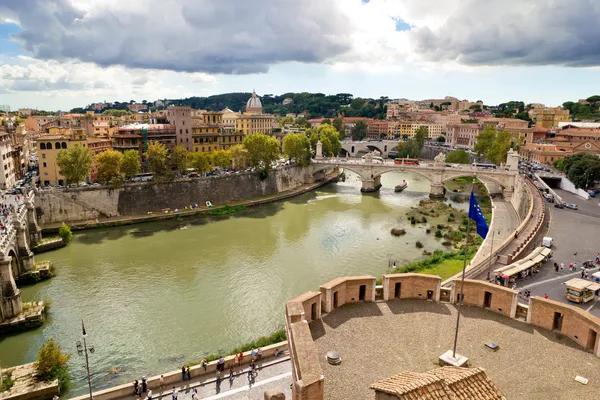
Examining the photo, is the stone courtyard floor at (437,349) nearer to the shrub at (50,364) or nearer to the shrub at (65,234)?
the shrub at (50,364)

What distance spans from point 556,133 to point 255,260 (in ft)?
147

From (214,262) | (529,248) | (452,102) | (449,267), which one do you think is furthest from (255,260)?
(452,102)

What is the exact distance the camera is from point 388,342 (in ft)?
26.8

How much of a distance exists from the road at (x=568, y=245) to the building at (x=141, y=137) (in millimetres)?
29603

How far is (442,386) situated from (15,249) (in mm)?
19408

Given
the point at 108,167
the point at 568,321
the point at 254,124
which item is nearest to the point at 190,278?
the point at 108,167

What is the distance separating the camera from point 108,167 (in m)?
29.7

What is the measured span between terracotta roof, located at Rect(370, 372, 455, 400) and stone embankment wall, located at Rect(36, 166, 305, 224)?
26.5m

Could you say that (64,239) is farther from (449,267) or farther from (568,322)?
(568,322)

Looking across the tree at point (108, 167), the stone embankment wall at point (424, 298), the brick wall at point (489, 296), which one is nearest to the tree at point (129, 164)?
the tree at point (108, 167)

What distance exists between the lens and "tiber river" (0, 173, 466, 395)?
45.7ft

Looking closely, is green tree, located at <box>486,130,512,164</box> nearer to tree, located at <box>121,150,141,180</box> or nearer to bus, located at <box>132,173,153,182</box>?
bus, located at <box>132,173,153,182</box>

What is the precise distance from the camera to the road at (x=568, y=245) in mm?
14453

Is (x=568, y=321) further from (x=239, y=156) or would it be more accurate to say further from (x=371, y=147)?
(x=371, y=147)
